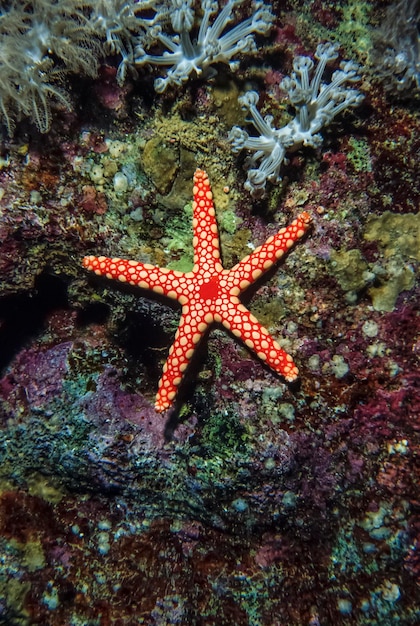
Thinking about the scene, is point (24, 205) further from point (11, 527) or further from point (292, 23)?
point (11, 527)

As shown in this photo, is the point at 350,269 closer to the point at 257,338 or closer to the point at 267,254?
the point at 267,254

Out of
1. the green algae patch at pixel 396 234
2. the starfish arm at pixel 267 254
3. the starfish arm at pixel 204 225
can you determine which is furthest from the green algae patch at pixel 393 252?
the starfish arm at pixel 204 225

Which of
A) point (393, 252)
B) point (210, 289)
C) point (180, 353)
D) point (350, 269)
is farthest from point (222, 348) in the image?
point (393, 252)

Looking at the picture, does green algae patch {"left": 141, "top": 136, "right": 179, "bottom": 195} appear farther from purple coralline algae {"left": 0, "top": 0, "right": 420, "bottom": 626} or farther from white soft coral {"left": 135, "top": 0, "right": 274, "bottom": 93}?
white soft coral {"left": 135, "top": 0, "right": 274, "bottom": 93}

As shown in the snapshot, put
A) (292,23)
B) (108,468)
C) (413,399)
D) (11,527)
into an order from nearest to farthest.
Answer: (413,399)
(292,23)
(108,468)
(11,527)

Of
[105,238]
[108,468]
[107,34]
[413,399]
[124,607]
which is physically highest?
[107,34]

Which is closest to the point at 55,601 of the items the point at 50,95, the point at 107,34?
the point at 50,95
